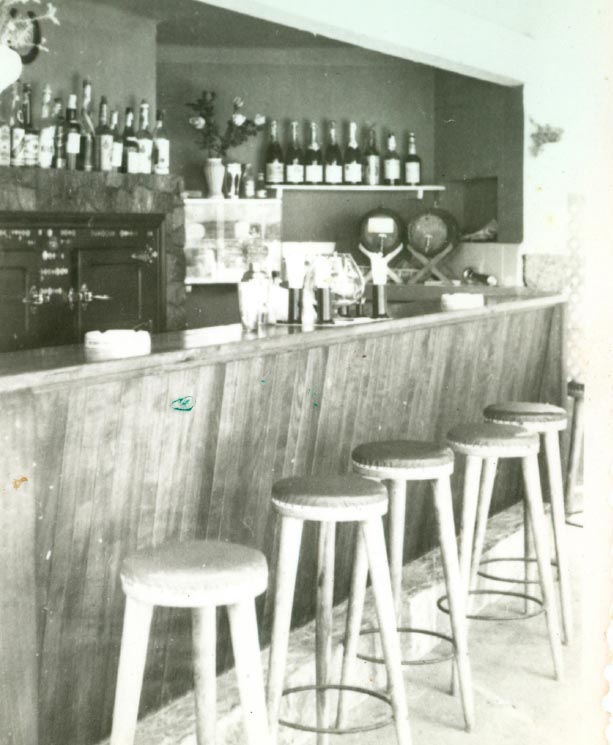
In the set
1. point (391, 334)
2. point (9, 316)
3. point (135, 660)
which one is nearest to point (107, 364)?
point (135, 660)

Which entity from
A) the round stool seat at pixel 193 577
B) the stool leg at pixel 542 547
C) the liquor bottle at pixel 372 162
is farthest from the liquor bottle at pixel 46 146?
Result: the round stool seat at pixel 193 577

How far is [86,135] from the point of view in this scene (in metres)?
5.32

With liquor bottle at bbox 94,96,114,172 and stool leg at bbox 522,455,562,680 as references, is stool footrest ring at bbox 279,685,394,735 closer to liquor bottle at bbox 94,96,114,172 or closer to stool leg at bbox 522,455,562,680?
stool leg at bbox 522,455,562,680

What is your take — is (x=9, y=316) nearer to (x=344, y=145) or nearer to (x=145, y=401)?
(x=145, y=401)

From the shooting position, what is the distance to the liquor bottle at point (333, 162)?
702cm

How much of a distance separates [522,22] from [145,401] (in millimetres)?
4882

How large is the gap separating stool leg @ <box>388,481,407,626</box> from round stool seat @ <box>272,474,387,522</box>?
1.71 ft

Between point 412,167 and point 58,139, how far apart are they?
2.83 metres

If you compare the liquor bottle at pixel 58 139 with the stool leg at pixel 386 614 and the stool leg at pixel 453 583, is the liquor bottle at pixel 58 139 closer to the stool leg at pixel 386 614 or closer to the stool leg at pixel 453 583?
the stool leg at pixel 453 583

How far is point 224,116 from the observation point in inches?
276

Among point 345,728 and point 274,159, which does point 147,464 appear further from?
point 274,159

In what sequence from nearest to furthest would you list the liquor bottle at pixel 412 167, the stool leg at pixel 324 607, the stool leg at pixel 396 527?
the stool leg at pixel 324 607 < the stool leg at pixel 396 527 < the liquor bottle at pixel 412 167

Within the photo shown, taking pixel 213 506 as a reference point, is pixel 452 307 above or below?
above

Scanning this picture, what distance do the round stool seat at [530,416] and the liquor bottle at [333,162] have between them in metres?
3.63
